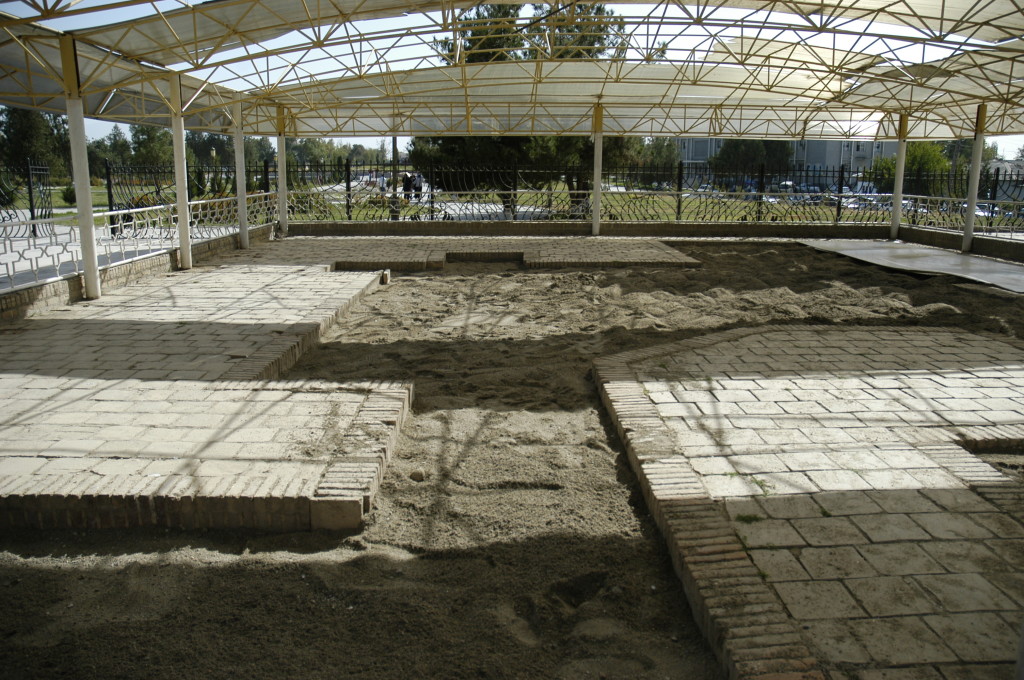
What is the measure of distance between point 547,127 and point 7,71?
11.5 metres

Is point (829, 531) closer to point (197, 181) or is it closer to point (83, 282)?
point (83, 282)

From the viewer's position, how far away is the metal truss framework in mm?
10234

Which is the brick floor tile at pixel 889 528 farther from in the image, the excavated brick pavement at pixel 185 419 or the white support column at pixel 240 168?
the white support column at pixel 240 168

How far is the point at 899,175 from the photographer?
17812 millimetres

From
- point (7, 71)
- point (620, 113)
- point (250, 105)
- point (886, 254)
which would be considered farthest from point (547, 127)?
point (7, 71)

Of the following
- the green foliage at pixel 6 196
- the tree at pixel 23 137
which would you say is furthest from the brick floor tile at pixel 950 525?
the tree at pixel 23 137

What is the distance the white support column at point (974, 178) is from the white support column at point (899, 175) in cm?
180

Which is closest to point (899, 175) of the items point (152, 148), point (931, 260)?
point (931, 260)

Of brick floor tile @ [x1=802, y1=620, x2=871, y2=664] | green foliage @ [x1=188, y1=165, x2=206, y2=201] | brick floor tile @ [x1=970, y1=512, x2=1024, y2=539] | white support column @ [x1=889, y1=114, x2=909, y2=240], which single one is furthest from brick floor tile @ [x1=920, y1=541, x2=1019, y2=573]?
A: green foliage @ [x1=188, y1=165, x2=206, y2=201]

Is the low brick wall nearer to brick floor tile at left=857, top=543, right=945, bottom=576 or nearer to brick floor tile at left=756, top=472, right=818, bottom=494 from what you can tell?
brick floor tile at left=756, top=472, right=818, bottom=494

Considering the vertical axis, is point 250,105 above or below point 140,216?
above

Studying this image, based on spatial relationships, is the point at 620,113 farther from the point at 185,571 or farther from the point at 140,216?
the point at 185,571

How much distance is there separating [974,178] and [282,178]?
1550 cm

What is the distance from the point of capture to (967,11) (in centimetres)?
1059
